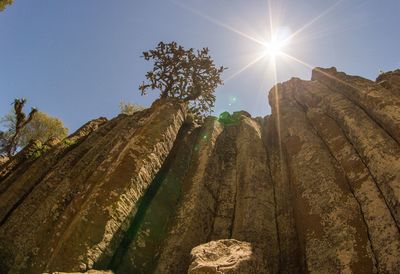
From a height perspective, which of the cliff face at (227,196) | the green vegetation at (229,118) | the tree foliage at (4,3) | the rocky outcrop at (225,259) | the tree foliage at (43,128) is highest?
the tree foliage at (43,128)

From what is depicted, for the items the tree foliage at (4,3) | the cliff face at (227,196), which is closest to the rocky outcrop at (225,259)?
the cliff face at (227,196)

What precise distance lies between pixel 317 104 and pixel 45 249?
1528cm

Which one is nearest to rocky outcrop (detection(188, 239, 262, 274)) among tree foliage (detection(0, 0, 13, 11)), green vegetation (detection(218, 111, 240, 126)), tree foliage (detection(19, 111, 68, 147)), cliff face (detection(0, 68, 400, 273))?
cliff face (detection(0, 68, 400, 273))

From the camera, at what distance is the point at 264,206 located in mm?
13328

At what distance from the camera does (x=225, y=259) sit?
8.57m

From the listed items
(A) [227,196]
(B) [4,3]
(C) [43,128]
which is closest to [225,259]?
(A) [227,196]

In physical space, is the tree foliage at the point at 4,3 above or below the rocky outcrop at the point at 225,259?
above

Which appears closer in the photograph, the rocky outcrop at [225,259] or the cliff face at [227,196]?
the rocky outcrop at [225,259]

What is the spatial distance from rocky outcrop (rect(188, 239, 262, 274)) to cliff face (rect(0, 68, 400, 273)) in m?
0.05

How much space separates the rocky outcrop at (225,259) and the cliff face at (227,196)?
5 cm

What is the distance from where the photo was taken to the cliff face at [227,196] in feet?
33.9

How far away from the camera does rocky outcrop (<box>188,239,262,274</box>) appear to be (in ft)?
26.4

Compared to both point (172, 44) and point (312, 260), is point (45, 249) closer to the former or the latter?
point (312, 260)

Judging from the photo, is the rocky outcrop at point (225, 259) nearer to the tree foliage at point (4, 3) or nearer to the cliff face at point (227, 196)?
the cliff face at point (227, 196)
